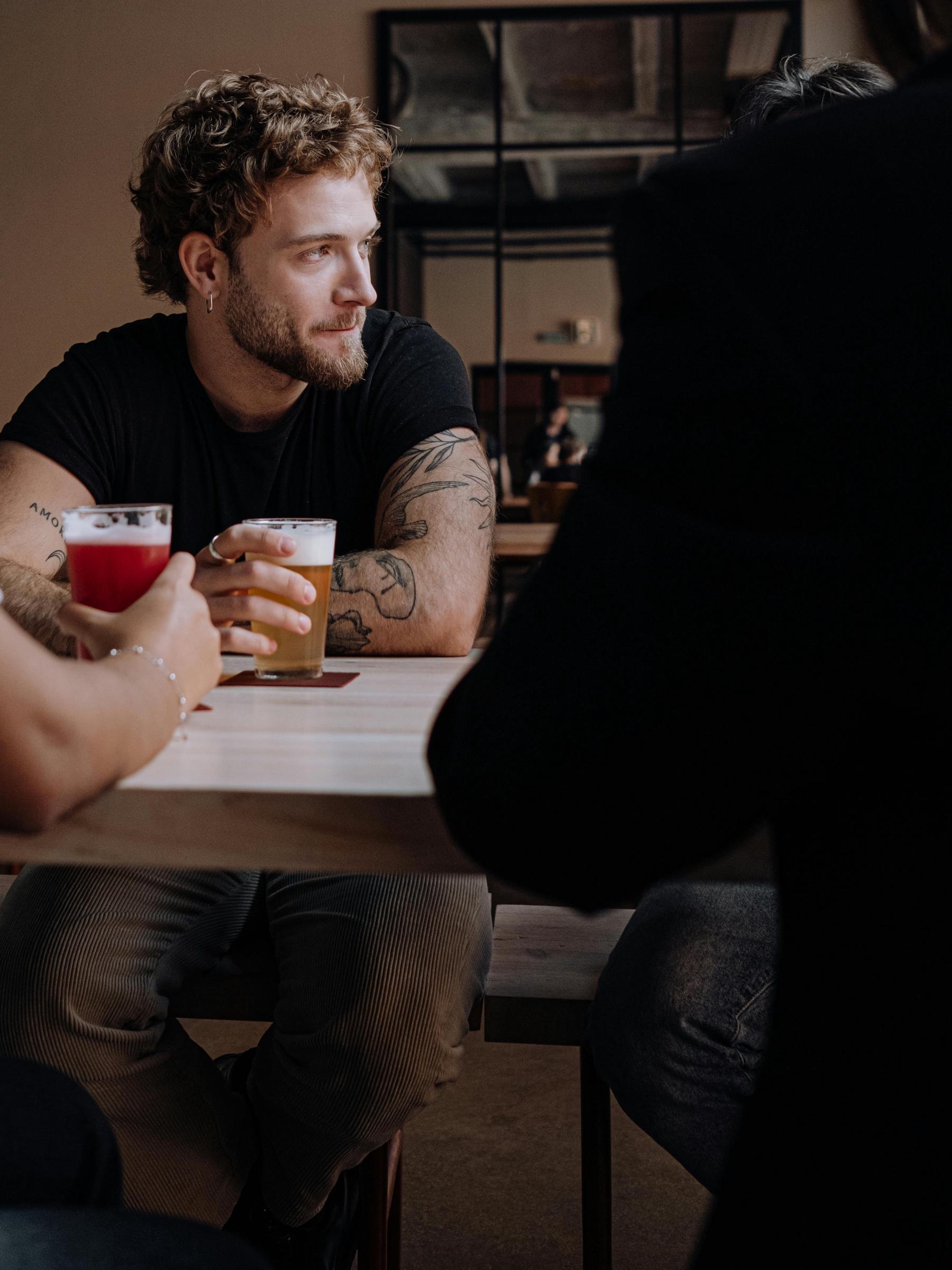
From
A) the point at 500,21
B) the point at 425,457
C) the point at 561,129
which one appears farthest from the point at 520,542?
the point at 561,129

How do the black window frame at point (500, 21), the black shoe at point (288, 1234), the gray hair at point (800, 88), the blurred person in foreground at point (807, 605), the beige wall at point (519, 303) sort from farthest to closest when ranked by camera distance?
the beige wall at point (519, 303) < the black window frame at point (500, 21) < the gray hair at point (800, 88) < the black shoe at point (288, 1234) < the blurred person in foreground at point (807, 605)

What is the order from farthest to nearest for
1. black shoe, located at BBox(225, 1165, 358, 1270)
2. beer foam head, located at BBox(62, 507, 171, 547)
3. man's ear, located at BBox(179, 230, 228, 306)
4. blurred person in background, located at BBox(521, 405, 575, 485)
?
blurred person in background, located at BBox(521, 405, 575, 485) → man's ear, located at BBox(179, 230, 228, 306) → black shoe, located at BBox(225, 1165, 358, 1270) → beer foam head, located at BBox(62, 507, 171, 547)

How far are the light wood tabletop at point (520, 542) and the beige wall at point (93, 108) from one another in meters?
2.30

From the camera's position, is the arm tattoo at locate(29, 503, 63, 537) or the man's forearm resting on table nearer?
the man's forearm resting on table

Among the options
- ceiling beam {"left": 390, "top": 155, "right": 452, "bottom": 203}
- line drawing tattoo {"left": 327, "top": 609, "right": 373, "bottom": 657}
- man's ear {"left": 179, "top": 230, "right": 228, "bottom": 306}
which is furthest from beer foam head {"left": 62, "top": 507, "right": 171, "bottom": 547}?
ceiling beam {"left": 390, "top": 155, "right": 452, "bottom": 203}

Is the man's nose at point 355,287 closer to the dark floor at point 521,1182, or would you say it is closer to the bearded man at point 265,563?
the bearded man at point 265,563

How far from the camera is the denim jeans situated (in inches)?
41.4

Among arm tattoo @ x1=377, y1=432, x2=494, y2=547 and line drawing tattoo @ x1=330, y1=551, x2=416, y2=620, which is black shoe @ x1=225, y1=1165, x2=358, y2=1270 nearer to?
line drawing tattoo @ x1=330, y1=551, x2=416, y2=620

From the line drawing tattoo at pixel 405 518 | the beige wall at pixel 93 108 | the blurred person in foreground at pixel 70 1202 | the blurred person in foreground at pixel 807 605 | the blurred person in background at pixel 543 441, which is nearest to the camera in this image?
the blurred person in foreground at pixel 807 605

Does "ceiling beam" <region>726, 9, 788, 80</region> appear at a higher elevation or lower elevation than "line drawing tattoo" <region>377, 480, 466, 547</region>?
higher

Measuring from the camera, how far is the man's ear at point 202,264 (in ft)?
5.72

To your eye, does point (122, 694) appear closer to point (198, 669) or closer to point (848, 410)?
point (198, 669)

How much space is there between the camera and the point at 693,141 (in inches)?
222

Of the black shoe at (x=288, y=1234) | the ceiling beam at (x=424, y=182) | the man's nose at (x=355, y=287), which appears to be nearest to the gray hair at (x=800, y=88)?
the man's nose at (x=355, y=287)
